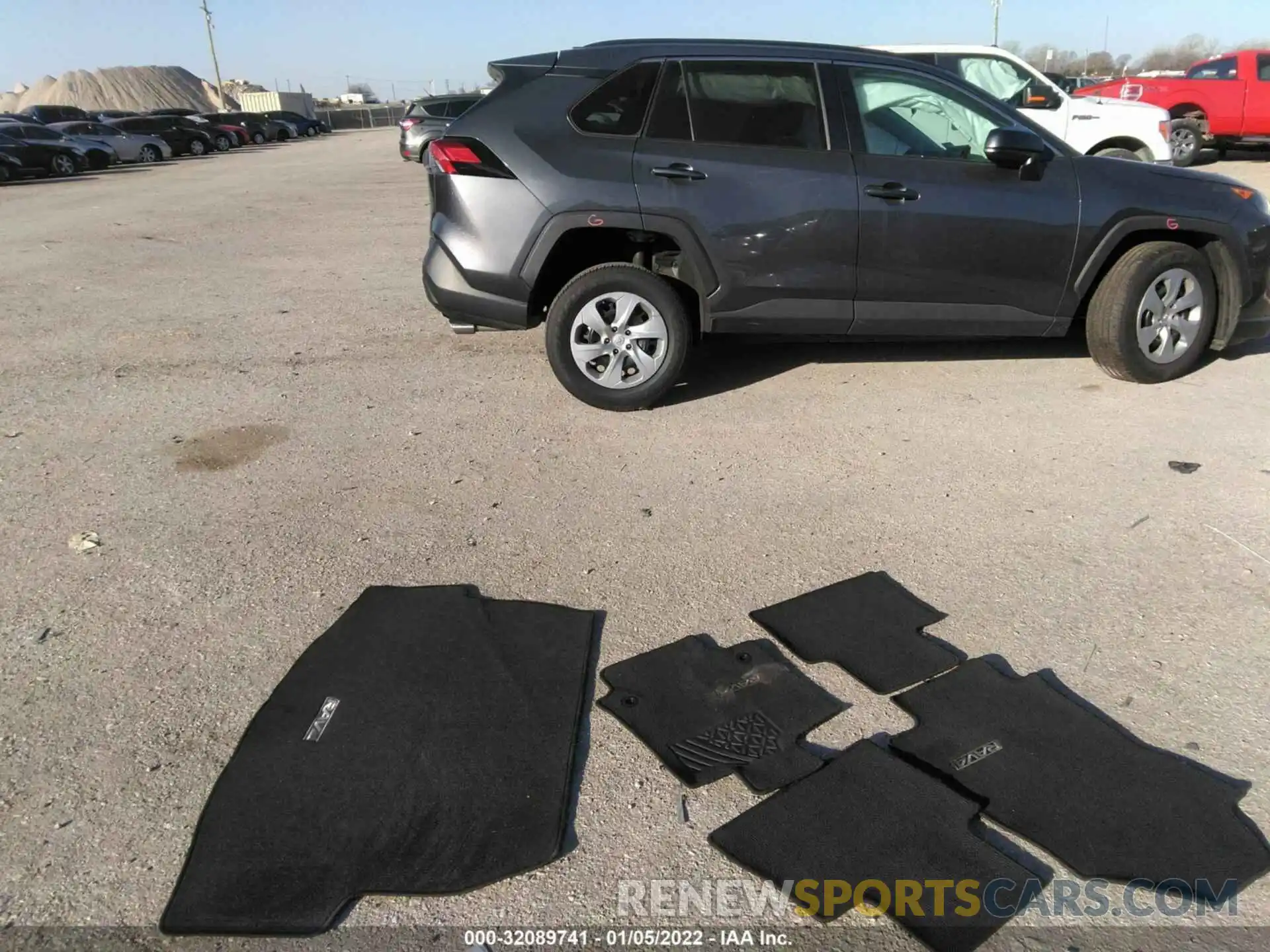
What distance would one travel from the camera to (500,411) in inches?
216

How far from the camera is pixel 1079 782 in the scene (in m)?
2.61

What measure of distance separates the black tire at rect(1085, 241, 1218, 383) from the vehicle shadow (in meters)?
0.65

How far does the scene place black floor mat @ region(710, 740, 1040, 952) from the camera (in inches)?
88.6

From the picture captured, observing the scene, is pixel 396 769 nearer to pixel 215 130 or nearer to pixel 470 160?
pixel 470 160

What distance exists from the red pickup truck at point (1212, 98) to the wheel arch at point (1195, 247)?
12674mm

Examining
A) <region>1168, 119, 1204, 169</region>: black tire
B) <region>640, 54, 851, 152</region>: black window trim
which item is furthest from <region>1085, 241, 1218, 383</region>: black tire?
<region>1168, 119, 1204, 169</region>: black tire

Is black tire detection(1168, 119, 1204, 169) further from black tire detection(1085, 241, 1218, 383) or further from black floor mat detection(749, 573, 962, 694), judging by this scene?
black floor mat detection(749, 573, 962, 694)

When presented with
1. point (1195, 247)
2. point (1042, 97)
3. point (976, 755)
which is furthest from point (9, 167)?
point (976, 755)

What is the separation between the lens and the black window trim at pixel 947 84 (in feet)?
17.1

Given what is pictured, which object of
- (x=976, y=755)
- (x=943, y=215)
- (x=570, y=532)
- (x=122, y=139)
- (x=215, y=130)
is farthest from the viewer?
(x=215, y=130)

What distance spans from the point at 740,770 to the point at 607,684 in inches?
22.1

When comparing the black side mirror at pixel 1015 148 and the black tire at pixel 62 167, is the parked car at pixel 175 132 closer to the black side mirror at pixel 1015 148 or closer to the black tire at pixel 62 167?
the black tire at pixel 62 167

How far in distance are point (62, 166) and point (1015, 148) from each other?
27.5 meters

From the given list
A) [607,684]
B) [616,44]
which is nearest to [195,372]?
[616,44]
